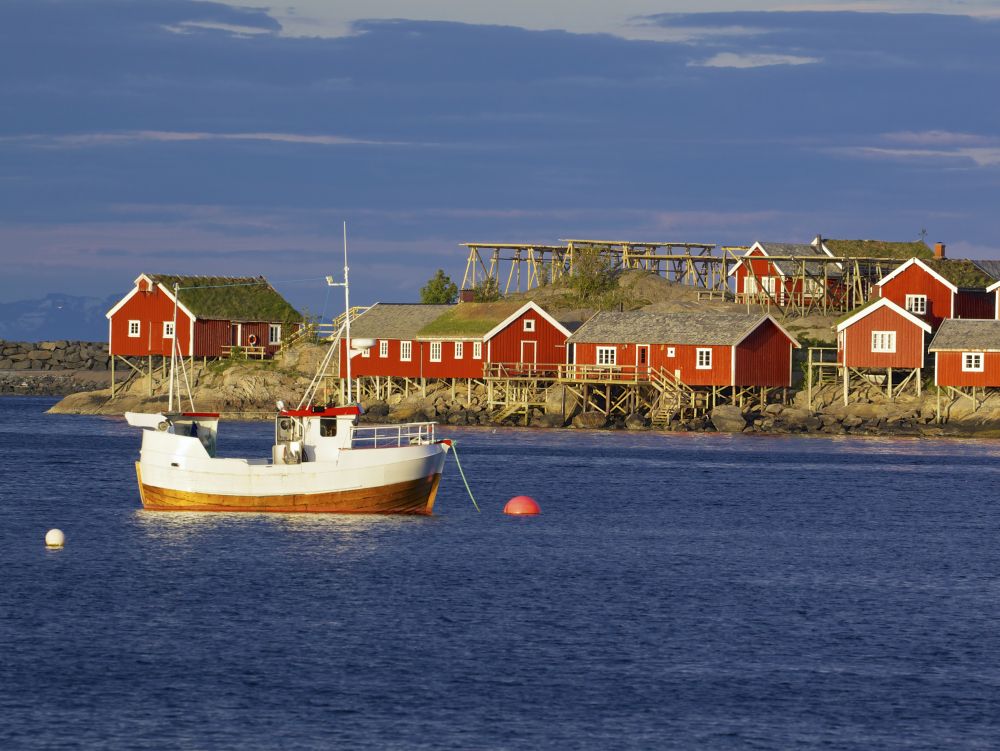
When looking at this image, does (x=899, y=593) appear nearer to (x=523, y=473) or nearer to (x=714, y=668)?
(x=714, y=668)

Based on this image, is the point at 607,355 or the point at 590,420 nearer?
the point at 607,355

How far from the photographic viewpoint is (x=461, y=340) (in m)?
93.6

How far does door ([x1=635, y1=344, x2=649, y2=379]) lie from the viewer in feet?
287

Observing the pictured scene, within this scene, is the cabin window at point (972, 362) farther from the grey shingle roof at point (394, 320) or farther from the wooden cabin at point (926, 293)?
the grey shingle roof at point (394, 320)

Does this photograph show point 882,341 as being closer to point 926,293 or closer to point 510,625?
point 926,293

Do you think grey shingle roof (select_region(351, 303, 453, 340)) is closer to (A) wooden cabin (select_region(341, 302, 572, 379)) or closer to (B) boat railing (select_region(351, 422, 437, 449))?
(A) wooden cabin (select_region(341, 302, 572, 379))

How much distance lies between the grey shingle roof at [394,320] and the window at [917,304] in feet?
87.9

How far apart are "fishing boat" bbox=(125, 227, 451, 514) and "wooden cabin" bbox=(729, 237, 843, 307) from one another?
56489 millimetres

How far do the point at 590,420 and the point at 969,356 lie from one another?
2049 cm

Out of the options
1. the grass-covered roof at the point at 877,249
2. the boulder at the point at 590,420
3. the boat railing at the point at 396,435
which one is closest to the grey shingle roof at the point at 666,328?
the boulder at the point at 590,420

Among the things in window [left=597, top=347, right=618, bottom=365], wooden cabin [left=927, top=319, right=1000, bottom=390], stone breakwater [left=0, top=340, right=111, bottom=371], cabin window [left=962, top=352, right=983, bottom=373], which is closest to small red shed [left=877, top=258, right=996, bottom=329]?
wooden cabin [left=927, top=319, right=1000, bottom=390]

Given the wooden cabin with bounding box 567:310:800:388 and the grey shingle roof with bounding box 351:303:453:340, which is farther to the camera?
the grey shingle roof with bounding box 351:303:453:340

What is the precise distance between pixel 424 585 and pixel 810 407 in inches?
2220

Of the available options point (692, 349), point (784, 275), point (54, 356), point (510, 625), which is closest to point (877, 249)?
point (784, 275)
